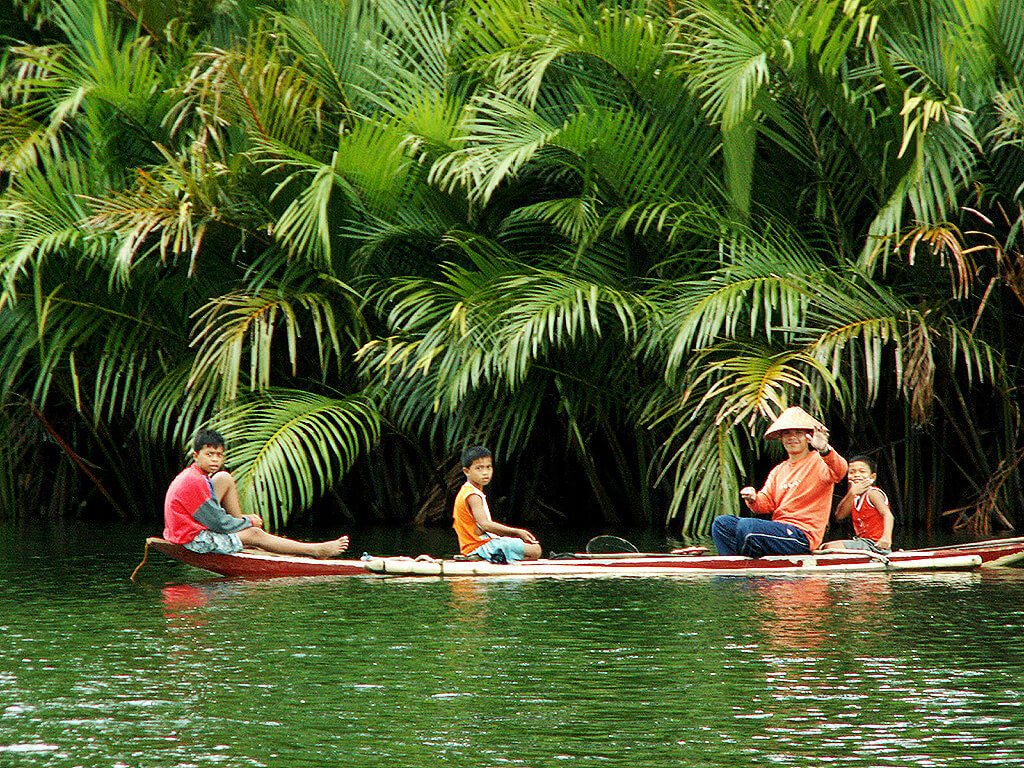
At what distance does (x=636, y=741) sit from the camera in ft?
15.0

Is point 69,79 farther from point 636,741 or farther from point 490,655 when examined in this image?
point 636,741

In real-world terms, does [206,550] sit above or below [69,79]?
below

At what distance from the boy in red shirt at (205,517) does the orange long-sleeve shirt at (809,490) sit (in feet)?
9.70

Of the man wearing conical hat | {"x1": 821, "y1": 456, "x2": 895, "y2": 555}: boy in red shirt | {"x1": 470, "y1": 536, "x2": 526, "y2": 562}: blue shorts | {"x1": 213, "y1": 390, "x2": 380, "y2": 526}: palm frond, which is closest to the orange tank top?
{"x1": 470, "y1": 536, "x2": 526, "y2": 562}: blue shorts

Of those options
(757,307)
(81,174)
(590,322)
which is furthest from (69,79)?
(757,307)

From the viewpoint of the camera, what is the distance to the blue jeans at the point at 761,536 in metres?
8.85

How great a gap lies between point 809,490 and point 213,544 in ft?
12.8

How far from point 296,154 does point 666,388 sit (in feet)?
11.3

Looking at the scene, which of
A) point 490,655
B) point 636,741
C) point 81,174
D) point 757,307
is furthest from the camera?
point 81,174

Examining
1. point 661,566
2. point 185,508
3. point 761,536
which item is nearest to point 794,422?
point 761,536

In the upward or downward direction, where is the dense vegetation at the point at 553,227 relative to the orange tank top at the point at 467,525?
upward

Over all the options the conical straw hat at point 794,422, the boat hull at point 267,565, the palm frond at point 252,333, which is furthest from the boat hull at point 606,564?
the palm frond at point 252,333

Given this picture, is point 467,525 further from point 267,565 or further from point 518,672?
point 518,672

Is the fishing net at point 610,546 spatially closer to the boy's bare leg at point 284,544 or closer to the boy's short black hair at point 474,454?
the boy's short black hair at point 474,454
